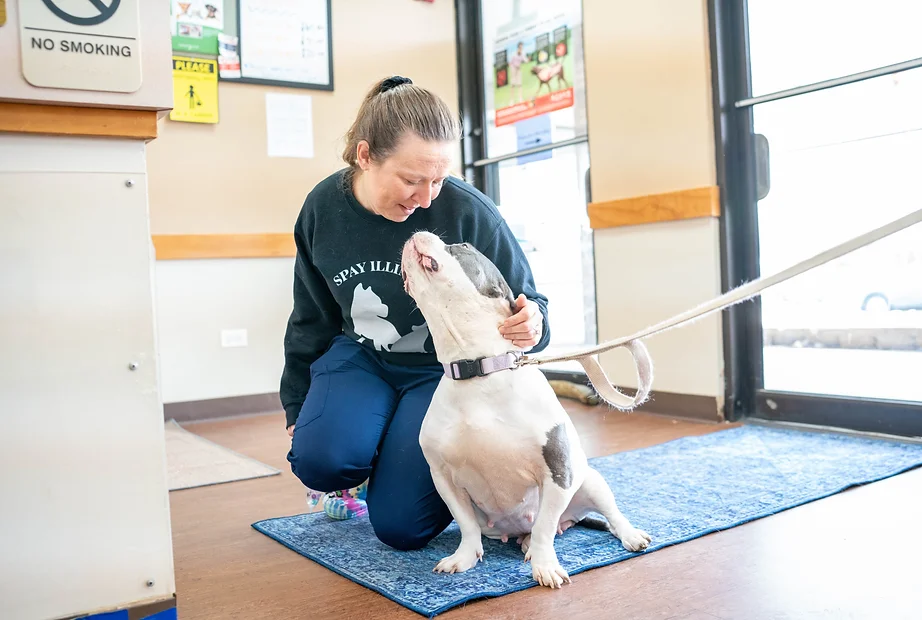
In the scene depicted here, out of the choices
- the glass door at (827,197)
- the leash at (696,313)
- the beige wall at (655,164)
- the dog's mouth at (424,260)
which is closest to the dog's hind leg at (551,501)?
the leash at (696,313)

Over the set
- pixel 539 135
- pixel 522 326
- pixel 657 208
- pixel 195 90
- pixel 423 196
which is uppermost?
pixel 195 90

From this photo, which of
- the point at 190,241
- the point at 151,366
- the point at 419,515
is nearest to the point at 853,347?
the point at 419,515

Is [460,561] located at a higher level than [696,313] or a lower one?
lower

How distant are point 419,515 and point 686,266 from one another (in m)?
1.83

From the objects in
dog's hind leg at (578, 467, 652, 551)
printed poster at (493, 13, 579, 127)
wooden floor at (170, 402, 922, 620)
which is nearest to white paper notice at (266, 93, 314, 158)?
printed poster at (493, 13, 579, 127)

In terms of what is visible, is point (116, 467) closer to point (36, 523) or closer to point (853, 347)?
point (36, 523)

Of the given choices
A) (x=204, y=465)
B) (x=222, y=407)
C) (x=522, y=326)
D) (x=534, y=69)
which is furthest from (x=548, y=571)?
(x=534, y=69)

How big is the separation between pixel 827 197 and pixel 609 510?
171 cm

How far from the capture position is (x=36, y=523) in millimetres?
990

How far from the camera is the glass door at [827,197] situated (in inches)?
102

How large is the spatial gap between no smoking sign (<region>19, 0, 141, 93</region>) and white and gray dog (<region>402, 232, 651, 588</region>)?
581mm

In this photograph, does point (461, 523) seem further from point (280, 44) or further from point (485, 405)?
point (280, 44)

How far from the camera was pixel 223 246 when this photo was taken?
12.3 ft

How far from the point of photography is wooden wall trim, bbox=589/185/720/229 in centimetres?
298
